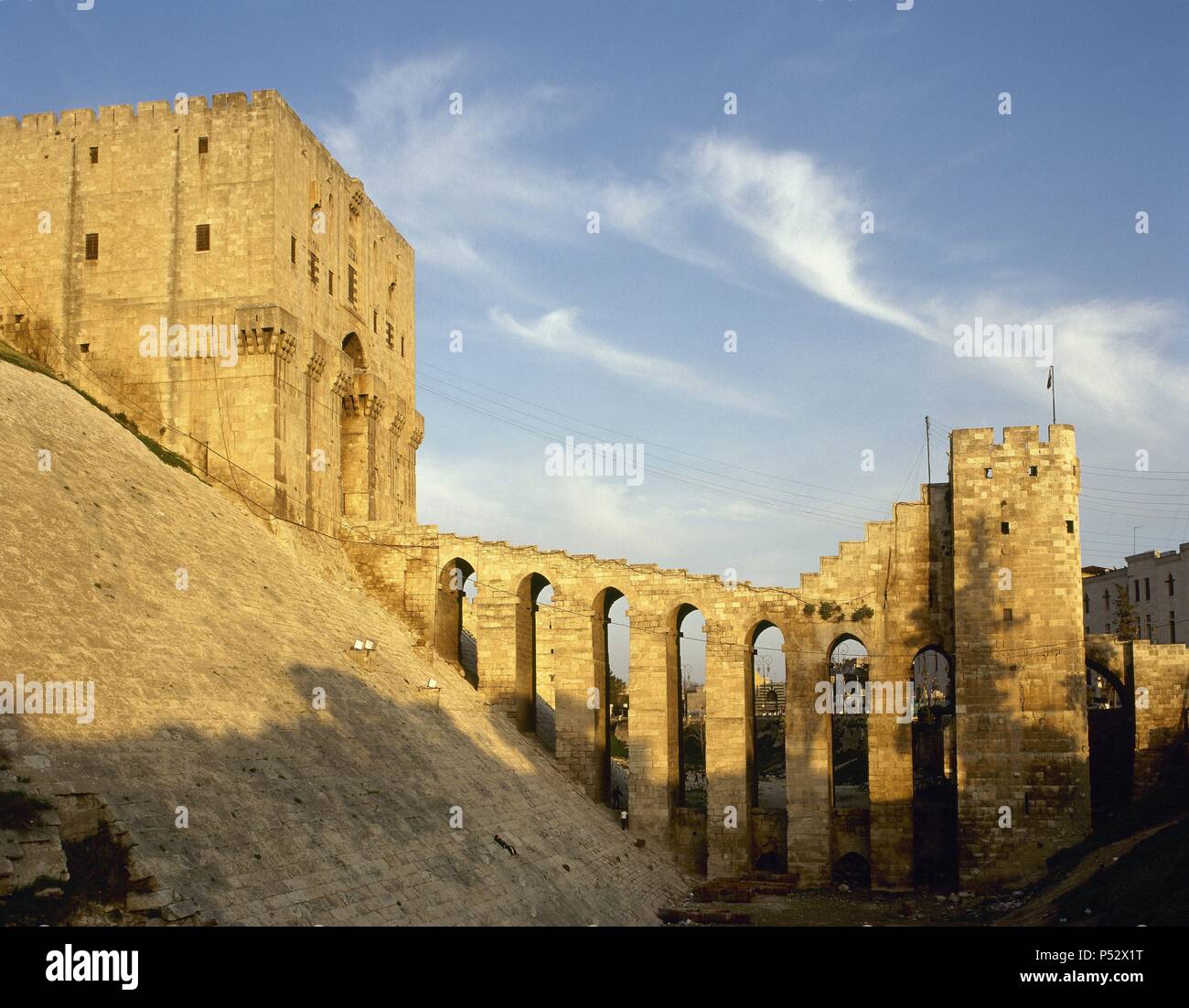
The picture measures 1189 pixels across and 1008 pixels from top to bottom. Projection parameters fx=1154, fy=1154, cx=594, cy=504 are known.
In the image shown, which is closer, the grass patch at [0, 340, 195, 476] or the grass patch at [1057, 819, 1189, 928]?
the grass patch at [1057, 819, 1189, 928]

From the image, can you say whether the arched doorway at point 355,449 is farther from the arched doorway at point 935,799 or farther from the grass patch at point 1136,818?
the grass patch at point 1136,818

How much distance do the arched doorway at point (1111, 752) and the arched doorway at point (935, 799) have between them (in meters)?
4.80

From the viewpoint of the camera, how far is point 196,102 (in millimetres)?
43719

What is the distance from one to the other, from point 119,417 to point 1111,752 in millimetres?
37879

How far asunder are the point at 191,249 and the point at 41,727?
92.9ft

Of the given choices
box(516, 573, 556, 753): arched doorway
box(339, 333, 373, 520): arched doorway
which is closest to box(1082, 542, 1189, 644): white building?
box(516, 573, 556, 753): arched doorway

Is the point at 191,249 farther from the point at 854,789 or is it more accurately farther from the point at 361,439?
the point at 854,789

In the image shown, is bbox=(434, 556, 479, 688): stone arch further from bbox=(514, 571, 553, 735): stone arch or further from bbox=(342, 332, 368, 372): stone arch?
bbox=(342, 332, 368, 372): stone arch

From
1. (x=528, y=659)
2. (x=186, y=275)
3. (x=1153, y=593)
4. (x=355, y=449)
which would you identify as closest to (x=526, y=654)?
(x=528, y=659)

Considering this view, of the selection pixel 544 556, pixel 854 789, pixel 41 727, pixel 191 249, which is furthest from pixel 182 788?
pixel 854 789

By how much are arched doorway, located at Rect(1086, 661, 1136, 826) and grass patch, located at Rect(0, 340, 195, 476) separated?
106 ft

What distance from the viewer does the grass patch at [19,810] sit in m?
16.2

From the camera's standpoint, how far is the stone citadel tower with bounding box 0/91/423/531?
139ft

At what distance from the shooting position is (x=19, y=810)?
1650 cm
